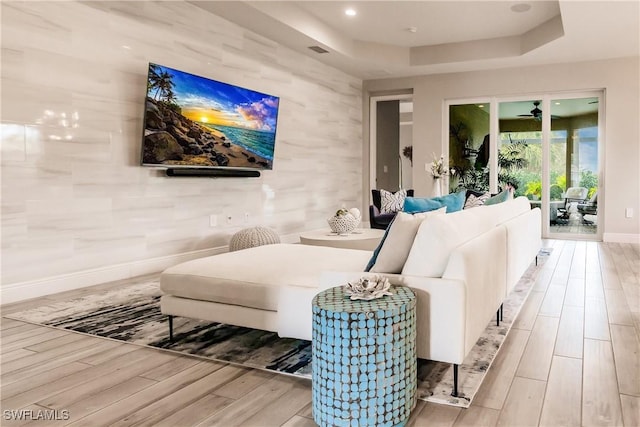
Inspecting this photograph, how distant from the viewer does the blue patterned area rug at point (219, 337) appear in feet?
7.31

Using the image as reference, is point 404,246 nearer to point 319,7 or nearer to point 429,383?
point 429,383

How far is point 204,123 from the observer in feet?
16.4

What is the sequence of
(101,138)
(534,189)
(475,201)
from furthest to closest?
(534,189)
(475,201)
(101,138)

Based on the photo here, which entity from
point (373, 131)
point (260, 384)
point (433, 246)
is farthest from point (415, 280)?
point (373, 131)

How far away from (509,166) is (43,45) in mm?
6733

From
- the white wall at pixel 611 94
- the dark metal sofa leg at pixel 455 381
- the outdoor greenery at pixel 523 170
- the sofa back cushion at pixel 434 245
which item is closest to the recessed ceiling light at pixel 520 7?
the white wall at pixel 611 94

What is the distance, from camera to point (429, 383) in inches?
84.8

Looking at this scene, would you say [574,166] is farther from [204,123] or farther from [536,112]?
[204,123]

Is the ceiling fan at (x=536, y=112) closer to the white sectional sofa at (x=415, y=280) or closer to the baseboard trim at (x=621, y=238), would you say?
the baseboard trim at (x=621, y=238)

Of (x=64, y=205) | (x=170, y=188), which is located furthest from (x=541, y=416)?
(x=170, y=188)

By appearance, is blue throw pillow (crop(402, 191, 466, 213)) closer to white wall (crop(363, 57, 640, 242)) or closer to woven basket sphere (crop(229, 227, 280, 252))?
woven basket sphere (crop(229, 227, 280, 252))

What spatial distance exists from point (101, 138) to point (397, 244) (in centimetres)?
306

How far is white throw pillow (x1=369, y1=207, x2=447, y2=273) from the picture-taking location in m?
2.22

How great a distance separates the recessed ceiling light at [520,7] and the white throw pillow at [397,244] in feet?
14.8
